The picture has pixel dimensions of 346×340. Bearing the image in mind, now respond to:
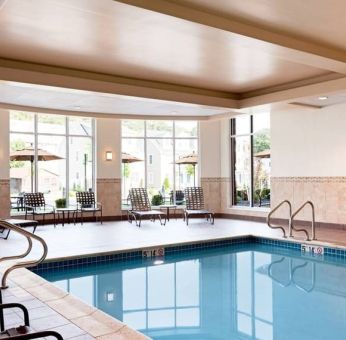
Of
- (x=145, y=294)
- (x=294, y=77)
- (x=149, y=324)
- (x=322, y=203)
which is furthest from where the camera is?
(x=322, y=203)

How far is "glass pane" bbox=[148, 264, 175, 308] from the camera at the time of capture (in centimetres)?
518

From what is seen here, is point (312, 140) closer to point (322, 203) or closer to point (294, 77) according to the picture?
point (322, 203)

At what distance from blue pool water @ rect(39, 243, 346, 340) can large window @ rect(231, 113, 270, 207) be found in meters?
3.91

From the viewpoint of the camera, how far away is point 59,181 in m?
11.8

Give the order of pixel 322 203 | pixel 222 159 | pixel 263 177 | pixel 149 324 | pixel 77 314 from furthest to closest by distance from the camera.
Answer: pixel 222 159 < pixel 263 177 < pixel 322 203 < pixel 149 324 < pixel 77 314

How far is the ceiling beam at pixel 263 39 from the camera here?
417 centimetres

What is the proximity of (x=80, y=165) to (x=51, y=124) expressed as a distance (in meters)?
1.43

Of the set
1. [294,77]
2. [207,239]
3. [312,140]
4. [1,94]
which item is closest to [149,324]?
[207,239]

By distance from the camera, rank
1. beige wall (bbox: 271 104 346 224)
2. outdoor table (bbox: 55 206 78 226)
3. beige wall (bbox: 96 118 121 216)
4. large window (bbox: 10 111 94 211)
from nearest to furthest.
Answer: beige wall (bbox: 271 104 346 224)
outdoor table (bbox: 55 206 78 226)
large window (bbox: 10 111 94 211)
beige wall (bbox: 96 118 121 216)

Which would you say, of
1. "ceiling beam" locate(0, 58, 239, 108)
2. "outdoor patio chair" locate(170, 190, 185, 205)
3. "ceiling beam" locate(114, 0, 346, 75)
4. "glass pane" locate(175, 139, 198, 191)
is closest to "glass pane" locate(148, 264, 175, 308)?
"ceiling beam" locate(0, 58, 239, 108)

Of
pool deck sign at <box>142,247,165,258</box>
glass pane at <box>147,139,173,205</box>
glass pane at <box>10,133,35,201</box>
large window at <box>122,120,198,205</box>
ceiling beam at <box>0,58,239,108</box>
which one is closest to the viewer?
ceiling beam at <box>0,58,239,108</box>

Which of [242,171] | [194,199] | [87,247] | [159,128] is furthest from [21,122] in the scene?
[242,171]

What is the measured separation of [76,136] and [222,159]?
450cm

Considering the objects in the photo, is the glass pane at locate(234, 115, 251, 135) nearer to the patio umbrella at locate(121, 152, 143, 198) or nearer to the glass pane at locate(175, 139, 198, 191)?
the glass pane at locate(175, 139, 198, 191)
